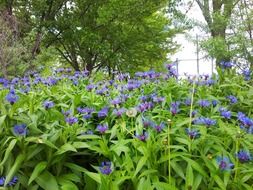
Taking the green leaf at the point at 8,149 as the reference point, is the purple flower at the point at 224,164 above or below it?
below

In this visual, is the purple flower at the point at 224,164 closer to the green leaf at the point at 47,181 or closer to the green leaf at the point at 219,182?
the green leaf at the point at 219,182

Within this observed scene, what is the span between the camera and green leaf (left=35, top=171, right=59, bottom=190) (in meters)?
1.76

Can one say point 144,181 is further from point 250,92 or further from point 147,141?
point 250,92

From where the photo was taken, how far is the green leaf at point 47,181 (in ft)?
5.77

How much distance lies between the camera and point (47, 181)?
70.3 inches

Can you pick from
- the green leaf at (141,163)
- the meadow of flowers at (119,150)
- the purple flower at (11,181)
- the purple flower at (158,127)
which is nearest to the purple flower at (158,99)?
the meadow of flowers at (119,150)

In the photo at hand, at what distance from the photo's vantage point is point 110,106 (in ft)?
8.13

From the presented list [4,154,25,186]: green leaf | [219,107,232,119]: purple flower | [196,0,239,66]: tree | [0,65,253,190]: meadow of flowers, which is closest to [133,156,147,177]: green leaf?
[0,65,253,190]: meadow of flowers

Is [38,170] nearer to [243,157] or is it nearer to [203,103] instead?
[243,157]

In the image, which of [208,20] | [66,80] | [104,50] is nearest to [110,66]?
[104,50]

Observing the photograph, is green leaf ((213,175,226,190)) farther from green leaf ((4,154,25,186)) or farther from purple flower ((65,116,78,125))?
green leaf ((4,154,25,186))

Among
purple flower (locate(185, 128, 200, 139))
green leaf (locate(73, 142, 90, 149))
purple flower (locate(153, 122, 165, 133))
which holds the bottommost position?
green leaf (locate(73, 142, 90, 149))

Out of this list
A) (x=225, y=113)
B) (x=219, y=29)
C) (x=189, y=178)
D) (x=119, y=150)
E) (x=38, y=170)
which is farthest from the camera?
(x=219, y=29)

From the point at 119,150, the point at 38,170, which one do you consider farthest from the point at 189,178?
the point at 38,170
